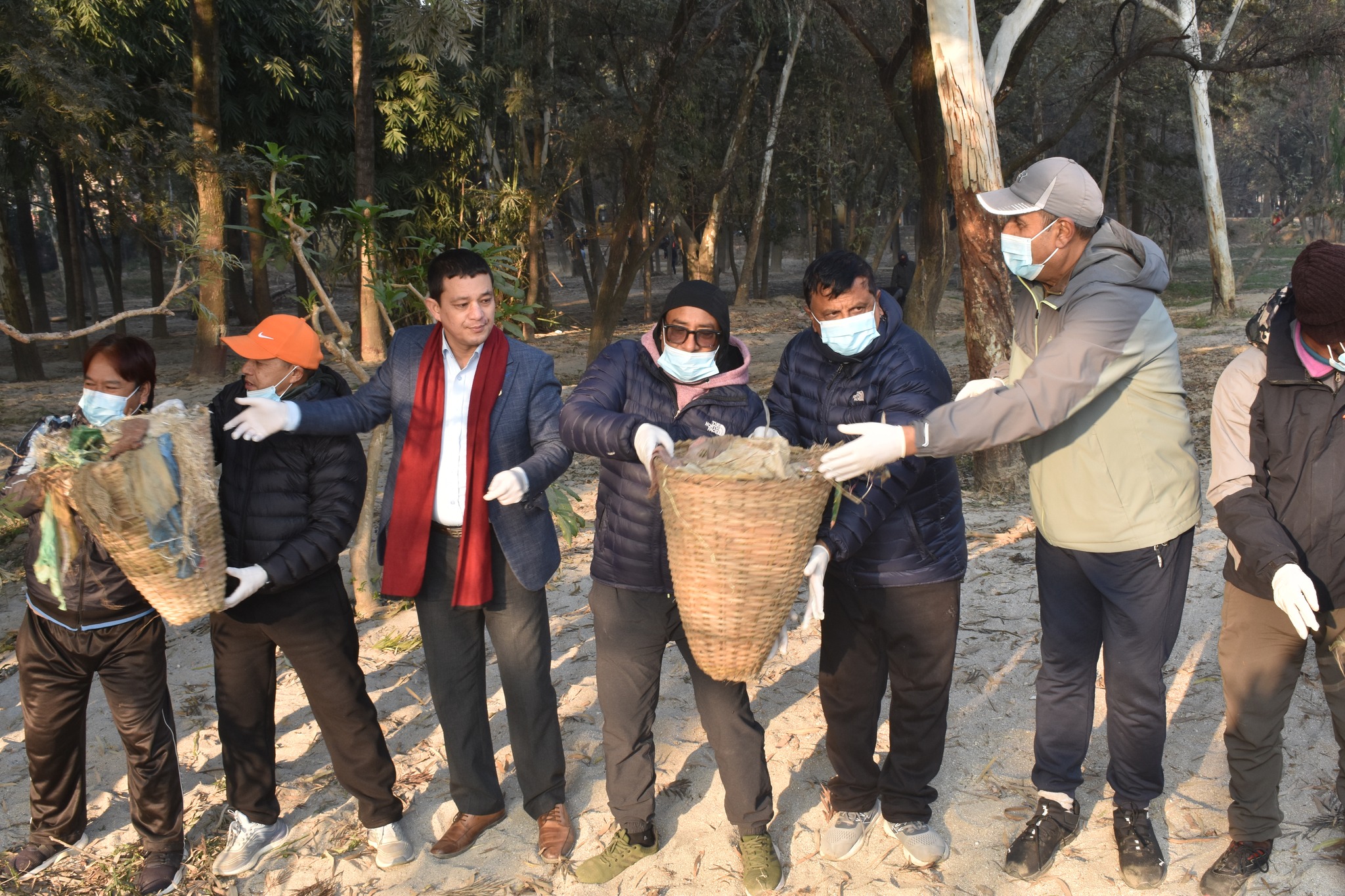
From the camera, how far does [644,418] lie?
2.99 metres

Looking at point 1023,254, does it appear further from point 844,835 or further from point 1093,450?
point 844,835

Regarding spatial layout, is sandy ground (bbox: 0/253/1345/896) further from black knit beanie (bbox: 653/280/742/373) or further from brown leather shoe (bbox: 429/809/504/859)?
black knit beanie (bbox: 653/280/742/373)

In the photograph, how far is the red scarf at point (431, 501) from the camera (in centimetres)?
320

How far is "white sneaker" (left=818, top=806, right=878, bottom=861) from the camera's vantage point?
337 cm

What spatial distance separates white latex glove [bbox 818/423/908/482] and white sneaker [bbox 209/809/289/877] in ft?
7.61

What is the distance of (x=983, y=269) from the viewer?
696 cm

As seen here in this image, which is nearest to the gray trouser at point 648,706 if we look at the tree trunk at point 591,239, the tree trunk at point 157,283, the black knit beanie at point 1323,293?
the black knit beanie at point 1323,293

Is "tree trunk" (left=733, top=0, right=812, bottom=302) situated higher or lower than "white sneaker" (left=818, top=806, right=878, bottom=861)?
higher

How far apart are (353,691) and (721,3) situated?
495 inches

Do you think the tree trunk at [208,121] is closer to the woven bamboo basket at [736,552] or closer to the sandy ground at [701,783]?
the sandy ground at [701,783]

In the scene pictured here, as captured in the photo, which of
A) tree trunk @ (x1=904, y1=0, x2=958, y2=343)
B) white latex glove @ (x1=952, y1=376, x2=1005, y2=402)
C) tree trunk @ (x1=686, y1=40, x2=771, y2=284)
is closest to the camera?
white latex glove @ (x1=952, y1=376, x2=1005, y2=402)

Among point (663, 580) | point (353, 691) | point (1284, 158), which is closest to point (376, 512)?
point (353, 691)

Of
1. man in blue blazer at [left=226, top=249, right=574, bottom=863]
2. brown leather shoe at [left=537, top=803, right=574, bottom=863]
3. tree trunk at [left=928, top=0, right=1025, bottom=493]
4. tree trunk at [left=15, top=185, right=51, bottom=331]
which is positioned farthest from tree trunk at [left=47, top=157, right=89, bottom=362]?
brown leather shoe at [left=537, top=803, right=574, bottom=863]

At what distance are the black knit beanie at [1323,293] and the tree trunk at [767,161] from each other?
1637 centimetres
